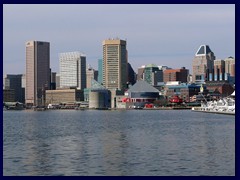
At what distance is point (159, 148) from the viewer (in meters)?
34.5

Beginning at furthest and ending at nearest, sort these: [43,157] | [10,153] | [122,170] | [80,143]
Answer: [80,143] < [10,153] < [43,157] < [122,170]
